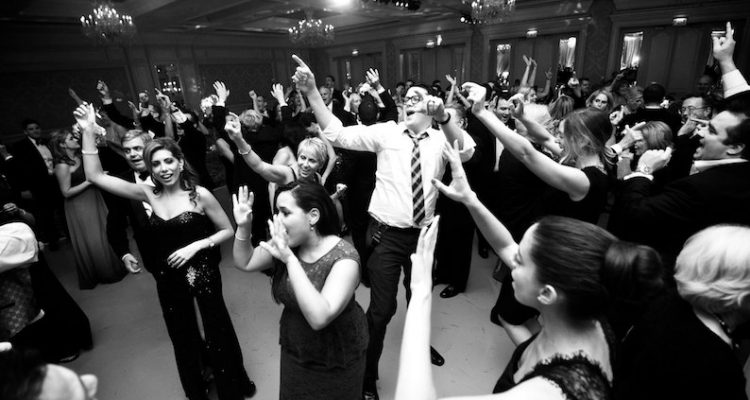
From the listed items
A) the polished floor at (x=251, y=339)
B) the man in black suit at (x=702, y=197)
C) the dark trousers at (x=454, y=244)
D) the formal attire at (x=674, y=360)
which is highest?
the man in black suit at (x=702, y=197)

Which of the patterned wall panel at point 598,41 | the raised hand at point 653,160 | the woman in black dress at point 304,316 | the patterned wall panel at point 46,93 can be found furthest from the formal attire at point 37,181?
the patterned wall panel at point 598,41

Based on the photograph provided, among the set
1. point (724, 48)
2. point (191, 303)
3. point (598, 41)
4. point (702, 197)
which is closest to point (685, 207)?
point (702, 197)

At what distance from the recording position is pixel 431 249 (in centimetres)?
93

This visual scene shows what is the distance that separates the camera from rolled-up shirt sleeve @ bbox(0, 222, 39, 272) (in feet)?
4.78

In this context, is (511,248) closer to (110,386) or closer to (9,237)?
(9,237)

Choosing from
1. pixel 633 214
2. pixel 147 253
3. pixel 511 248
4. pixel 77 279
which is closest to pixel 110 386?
pixel 147 253

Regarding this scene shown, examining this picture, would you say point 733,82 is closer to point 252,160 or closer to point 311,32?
point 252,160

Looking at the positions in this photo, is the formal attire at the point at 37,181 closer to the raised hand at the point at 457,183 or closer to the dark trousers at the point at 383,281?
the dark trousers at the point at 383,281

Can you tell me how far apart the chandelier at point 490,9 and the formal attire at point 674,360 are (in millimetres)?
4028

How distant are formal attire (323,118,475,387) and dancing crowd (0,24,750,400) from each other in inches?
0.5

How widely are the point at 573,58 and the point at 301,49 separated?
956cm

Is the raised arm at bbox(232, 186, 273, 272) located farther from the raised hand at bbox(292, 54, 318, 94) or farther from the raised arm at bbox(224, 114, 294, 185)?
the raised hand at bbox(292, 54, 318, 94)

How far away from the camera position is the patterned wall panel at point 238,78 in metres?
11.5

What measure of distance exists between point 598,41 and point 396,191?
8486 mm
